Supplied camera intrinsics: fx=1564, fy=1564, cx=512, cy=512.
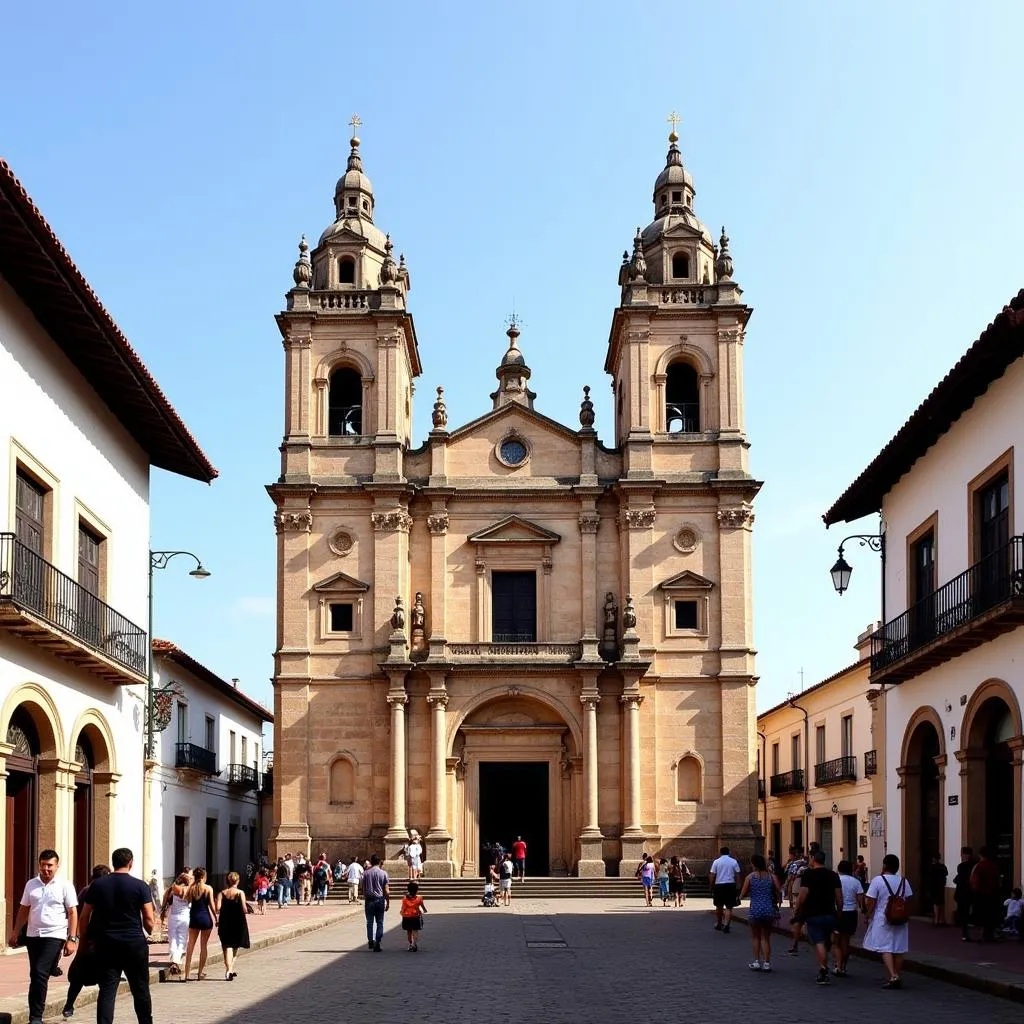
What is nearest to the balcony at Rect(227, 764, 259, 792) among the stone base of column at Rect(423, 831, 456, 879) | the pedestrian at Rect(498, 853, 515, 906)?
the stone base of column at Rect(423, 831, 456, 879)

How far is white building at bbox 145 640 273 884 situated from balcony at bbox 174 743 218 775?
3cm

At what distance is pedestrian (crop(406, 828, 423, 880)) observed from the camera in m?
42.6

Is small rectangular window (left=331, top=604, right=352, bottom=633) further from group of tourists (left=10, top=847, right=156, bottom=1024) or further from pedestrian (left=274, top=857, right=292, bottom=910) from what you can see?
group of tourists (left=10, top=847, right=156, bottom=1024)

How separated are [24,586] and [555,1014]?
950 cm

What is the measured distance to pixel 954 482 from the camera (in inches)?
1042

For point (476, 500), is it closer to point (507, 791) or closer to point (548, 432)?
point (548, 432)

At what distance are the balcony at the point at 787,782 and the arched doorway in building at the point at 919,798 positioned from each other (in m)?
25.6

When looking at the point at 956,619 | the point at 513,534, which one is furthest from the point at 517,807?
the point at 956,619

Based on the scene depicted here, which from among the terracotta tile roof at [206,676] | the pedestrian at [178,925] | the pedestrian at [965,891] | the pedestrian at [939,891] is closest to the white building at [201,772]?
the terracotta tile roof at [206,676]

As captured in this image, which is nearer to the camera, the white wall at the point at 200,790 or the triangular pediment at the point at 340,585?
the white wall at the point at 200,790

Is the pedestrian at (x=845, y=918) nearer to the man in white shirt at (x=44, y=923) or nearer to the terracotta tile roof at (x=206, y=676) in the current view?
the man in white shirt at (x=44, y=923)

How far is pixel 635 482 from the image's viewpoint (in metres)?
47.6

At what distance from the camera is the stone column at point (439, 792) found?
149ft

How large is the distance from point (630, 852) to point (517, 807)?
425 centimetres
